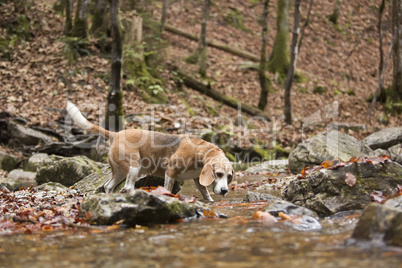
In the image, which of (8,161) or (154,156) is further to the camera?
(8,161)

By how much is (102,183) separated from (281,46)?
17.9 m

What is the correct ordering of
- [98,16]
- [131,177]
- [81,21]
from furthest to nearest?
1. [98,16]
2. [81,21]
3. [131,177]

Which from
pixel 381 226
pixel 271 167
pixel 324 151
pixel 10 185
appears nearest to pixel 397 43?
pixel 271 167

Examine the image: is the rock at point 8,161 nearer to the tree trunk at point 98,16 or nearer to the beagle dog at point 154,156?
the beagle dog at point 154,156

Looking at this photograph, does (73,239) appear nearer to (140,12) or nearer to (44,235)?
(44,235)

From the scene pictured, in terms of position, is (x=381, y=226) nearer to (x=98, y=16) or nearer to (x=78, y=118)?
(x=78, y=118)

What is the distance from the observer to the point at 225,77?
890 inches

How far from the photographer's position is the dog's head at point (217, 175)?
7000 millimetres

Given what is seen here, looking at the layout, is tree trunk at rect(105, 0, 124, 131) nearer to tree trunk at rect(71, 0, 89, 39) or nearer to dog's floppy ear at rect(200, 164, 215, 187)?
tree trunk at rect(71, 0, 89, 39)

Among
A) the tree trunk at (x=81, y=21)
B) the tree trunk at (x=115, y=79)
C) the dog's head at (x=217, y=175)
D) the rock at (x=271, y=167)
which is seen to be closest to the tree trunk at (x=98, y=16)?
the tree trunk at (x=81, y=21)

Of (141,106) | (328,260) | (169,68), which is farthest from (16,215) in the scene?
(169,68)

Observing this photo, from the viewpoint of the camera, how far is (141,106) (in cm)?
1631

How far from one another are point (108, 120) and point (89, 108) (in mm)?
2579

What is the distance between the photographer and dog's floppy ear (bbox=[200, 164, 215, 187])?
699cm
